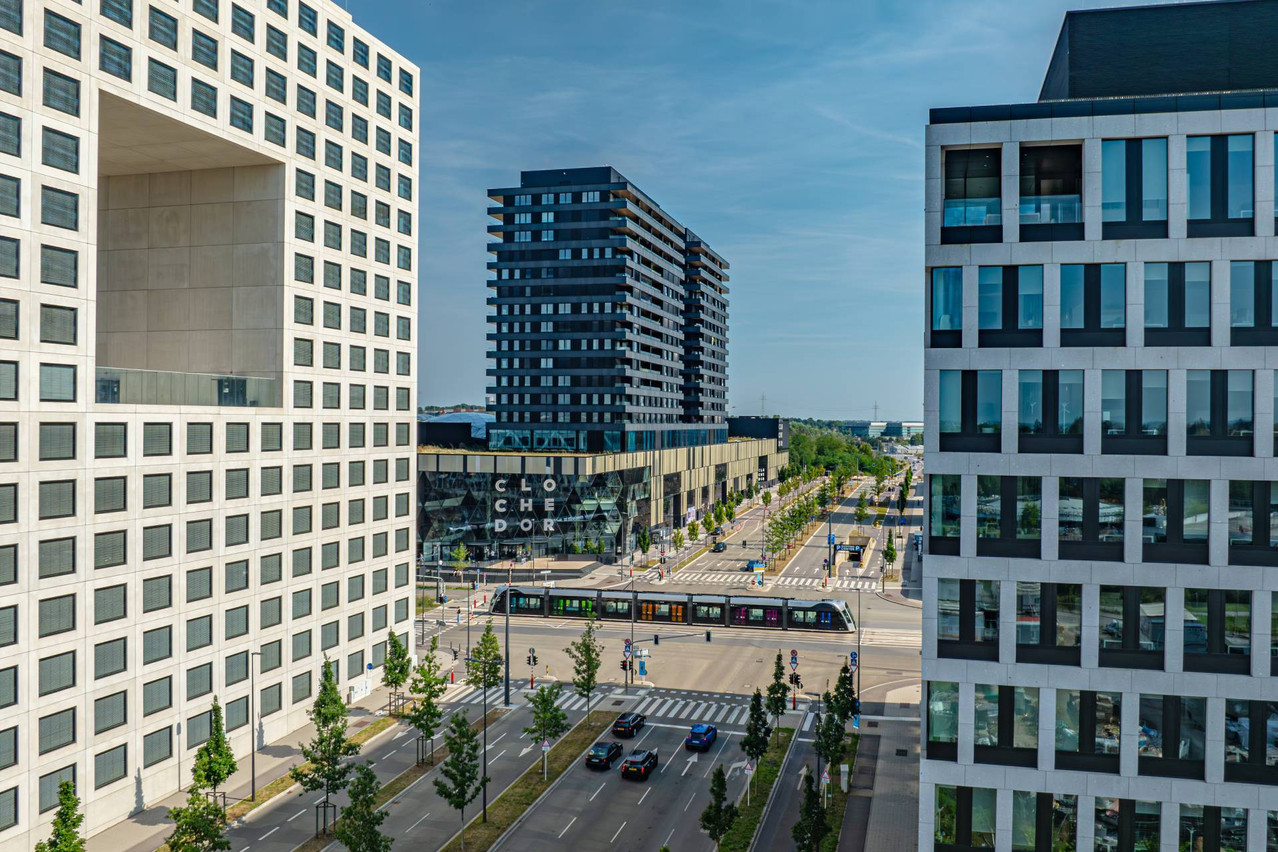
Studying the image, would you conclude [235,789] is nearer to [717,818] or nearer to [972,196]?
[717,818]

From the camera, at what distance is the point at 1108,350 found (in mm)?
28688

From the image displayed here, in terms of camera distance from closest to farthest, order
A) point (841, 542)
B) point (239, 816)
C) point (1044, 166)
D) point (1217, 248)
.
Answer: point (1217, 248)
point (1044, 166)
point (239, 816)
point (841, 542)

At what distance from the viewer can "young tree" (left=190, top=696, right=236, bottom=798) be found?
4069 cm

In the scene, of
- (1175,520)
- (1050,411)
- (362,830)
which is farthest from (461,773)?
(1175,520)

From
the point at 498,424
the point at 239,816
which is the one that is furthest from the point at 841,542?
the point at 239,816

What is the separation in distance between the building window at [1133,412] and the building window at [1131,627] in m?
4.61

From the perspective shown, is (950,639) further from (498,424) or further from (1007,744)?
(498,424)

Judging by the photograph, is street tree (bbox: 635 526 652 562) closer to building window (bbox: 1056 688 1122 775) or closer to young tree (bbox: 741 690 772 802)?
young tree (bbox: 741 690 772 802)

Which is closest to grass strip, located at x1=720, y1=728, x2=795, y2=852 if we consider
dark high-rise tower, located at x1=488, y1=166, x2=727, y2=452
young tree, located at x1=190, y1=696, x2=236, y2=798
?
young tree, located at x1=190, y1=696, x2=236, y2=798

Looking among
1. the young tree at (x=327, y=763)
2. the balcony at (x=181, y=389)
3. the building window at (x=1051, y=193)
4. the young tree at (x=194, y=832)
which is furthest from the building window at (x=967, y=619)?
Answer: the balcony at (x=181, y=389)

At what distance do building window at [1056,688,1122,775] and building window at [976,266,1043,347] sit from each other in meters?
11.8

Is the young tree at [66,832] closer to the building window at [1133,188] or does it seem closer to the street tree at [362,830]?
the street tree at [362,830]

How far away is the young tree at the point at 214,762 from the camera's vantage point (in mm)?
40688

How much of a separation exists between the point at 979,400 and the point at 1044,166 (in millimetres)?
8351
